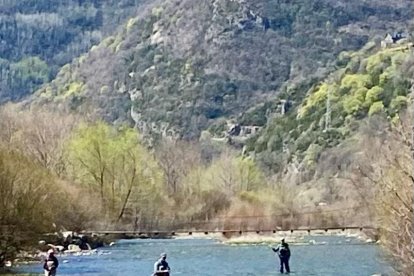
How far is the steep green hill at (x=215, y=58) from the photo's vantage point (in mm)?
170000

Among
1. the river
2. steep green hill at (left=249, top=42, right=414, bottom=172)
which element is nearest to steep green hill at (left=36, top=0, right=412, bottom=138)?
steep green hill at (left=249, top=42, right=414, bottom=172)

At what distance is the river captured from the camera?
44906mm

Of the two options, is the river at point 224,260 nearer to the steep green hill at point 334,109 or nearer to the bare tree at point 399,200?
the bare tree at point 399,200

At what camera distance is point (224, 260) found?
176 ft

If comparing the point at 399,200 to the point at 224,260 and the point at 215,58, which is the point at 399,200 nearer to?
the point at 224,260

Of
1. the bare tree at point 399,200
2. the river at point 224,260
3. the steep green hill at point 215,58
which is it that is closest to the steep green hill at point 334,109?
the steep green hill at point 215,58

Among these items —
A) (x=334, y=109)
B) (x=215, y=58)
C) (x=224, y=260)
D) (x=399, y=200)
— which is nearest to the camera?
(x=399, y=200)

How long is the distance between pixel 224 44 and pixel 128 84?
768 inches

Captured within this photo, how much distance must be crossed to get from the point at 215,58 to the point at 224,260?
404 ft

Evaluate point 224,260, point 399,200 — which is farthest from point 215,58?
point 399,200

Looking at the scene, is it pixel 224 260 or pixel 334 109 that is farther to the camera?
pixel 334 109

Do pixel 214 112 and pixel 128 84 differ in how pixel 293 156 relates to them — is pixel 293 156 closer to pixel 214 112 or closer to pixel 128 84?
pixel 214 112

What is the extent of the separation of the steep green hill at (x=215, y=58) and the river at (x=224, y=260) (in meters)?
97.0

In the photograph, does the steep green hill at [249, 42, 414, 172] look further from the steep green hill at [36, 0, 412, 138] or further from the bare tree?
the bare tree
